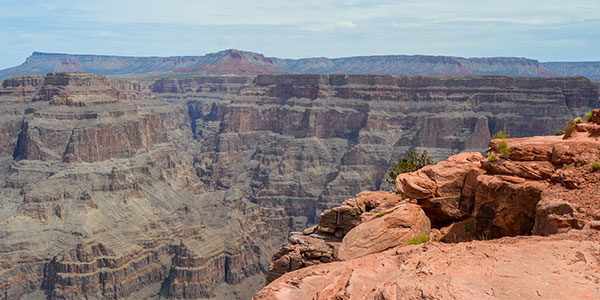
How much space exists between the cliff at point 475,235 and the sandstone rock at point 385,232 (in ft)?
0.18

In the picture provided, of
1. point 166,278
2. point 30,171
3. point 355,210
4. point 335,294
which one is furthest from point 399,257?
point 30,171

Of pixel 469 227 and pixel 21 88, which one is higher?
pixel 21 88

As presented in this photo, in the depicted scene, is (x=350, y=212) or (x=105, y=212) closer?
(x=350, y=212)

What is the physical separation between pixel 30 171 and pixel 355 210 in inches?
4682

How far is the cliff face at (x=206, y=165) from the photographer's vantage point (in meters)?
95.8

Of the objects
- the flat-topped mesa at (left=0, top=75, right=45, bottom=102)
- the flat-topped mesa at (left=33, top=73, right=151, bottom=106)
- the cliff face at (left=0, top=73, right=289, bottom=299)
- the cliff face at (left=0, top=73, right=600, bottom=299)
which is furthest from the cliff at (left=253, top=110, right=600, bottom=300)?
the flat-topped mesa at (left=0, top=75, right=45, bottom=102)

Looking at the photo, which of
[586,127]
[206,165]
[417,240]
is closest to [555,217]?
[417,240]

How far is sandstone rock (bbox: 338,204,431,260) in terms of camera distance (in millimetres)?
22486

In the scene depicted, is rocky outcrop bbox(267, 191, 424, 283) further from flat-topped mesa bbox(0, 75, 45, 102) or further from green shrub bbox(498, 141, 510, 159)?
flat-topped mesa bbox(0, 75, 45, 102)

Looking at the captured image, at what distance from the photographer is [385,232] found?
2312 centimetres

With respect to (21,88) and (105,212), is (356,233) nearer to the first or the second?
(105,212)

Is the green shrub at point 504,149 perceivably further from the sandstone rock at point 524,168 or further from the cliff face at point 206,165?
the cliff face at point 206,165

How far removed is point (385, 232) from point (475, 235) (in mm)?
4682

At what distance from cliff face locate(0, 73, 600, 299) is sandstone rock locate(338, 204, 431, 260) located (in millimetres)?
73622
